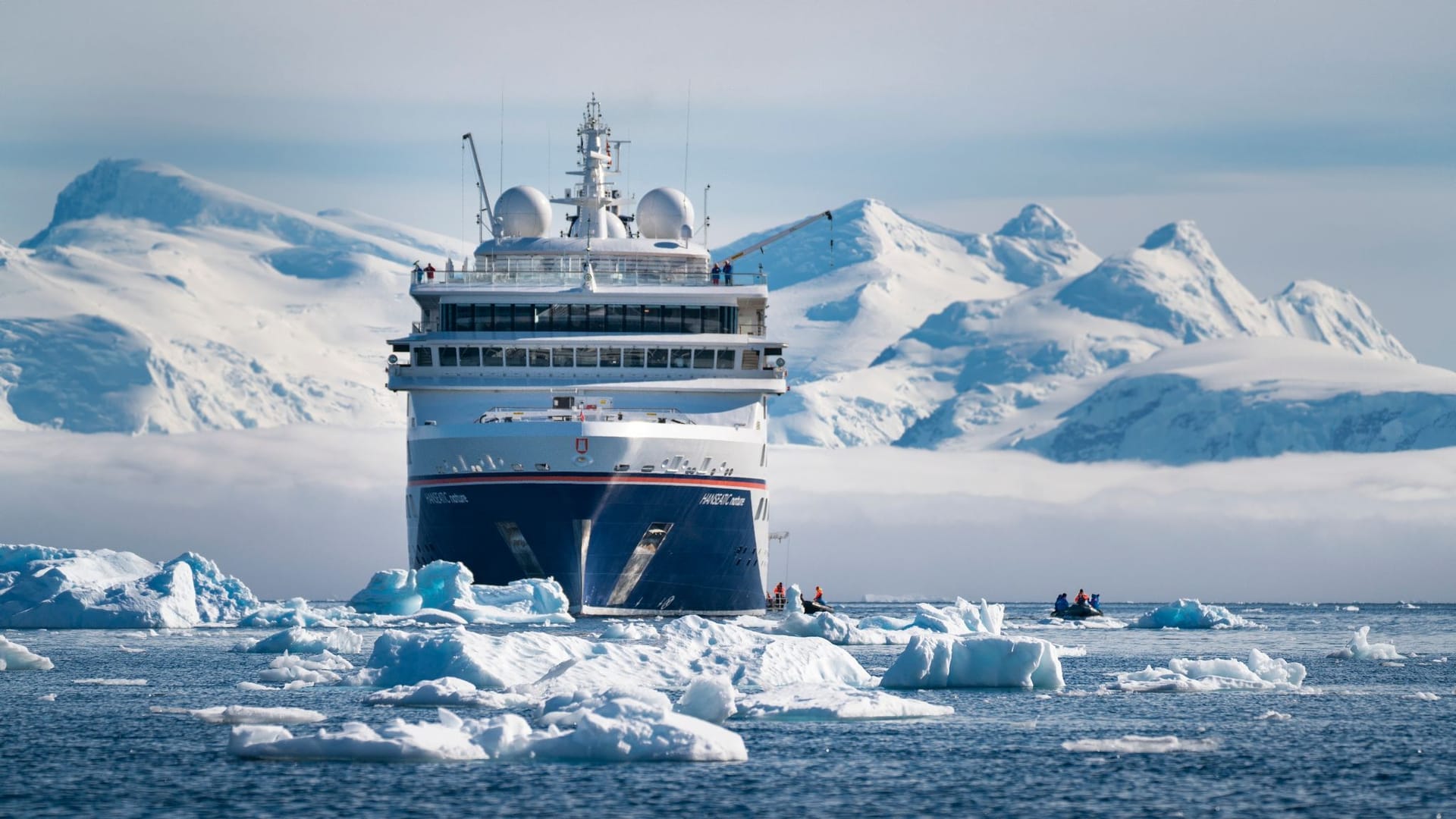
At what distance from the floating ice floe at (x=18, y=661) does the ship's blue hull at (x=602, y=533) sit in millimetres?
19803

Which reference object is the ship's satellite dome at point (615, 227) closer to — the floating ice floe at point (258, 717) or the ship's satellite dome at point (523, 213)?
the ship's satellite dome at point (523, 213)

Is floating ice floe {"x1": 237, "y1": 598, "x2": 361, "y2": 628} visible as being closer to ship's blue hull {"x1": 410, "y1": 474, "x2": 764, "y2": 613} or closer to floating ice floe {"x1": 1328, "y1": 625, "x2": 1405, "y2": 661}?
ship's blue hull {"x1": 410, "y1": 474, "x2": 764, "y2": 613}

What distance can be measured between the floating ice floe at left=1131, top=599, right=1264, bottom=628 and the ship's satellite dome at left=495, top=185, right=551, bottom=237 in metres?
35.7

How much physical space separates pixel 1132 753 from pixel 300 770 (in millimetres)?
14090

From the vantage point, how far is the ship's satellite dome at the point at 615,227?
99.5m

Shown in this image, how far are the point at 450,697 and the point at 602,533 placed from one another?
30812 mm

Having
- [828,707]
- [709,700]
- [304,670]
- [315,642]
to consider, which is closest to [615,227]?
[315,642]

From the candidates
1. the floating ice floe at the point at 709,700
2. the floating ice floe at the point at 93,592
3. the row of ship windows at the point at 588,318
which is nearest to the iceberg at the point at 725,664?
the floating ice floe at the point at 709,700

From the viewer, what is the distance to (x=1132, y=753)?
38.0 metres

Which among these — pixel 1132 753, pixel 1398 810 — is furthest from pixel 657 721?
pixel 1398 810

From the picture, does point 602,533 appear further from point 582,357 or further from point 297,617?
point 297,617

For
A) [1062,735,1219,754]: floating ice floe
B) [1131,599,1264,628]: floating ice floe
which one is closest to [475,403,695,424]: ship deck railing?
[1131,599,1264,628]: floating ice floe

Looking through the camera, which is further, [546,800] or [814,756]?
[814,756]

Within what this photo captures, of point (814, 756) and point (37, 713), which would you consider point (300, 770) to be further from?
point (37, 713)
